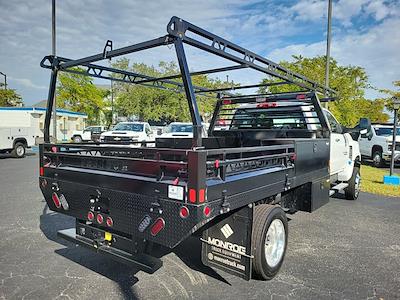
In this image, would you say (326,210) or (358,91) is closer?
(326,210)

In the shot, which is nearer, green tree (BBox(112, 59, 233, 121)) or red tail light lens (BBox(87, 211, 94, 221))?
red tail light lens (BBox(87, 211, 94, 221))

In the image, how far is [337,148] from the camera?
6.02 m

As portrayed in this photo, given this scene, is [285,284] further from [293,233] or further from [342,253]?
[293,233]

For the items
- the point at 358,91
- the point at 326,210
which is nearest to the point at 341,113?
the point at 358,91

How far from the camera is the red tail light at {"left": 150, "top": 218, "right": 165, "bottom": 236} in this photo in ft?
9.14

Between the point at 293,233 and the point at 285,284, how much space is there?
1.74 m

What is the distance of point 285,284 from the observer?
3.46m

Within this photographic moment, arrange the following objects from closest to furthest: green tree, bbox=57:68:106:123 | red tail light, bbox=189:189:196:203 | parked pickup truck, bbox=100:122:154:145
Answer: red tail light, bbox=189:189:196:203 < parked pickup truck, bbox=100:122:154:145 < green tree, bbox=57:68:106:123

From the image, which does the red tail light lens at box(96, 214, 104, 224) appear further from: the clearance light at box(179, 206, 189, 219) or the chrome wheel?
the chrome wheel

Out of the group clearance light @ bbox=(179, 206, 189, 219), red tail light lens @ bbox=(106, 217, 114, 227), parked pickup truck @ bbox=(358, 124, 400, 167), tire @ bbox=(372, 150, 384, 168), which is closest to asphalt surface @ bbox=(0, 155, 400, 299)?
red tail light lens @ bbox=(106, 217, 114, 227)

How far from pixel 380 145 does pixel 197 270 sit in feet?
44.7

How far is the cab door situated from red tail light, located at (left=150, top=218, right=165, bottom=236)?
12.4 ft

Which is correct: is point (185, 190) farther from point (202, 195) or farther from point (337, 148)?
point (337, 148)

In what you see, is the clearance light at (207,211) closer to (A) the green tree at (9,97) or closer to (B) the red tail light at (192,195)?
(B) the red tail light at (192,195)
